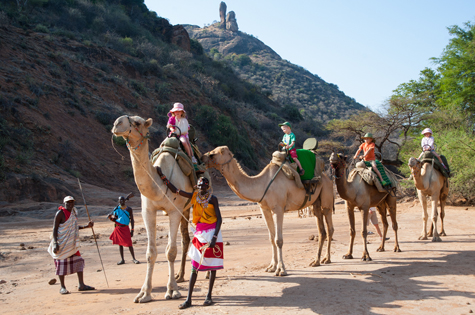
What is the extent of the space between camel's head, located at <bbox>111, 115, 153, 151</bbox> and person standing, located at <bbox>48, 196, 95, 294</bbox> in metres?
2.47

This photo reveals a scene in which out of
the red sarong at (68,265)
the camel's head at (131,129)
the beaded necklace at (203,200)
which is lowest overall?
the red sarong at (68,265)

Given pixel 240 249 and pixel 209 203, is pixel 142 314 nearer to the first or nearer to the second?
pixel 209 203

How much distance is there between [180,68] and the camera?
2104 inches

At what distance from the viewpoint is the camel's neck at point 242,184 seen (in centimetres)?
802

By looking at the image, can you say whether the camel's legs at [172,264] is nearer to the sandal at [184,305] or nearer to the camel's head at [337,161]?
the sandal at [184,305]

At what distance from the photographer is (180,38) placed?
213 feet

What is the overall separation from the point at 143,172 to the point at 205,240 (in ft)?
4.91

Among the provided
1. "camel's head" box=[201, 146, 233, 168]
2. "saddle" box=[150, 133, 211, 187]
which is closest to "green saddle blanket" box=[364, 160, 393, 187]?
"camel's head" box=[201, 146, 233, 168]

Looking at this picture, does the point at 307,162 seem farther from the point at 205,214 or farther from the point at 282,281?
the point at 205,214

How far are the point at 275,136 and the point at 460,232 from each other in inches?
1749

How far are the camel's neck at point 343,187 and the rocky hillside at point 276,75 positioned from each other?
67.5 m

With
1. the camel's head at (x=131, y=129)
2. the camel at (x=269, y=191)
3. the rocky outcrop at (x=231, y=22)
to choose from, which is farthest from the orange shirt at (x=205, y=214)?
the rocky outcrop at (x=231, y=22)

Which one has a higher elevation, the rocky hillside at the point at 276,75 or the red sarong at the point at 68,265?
the rocky hillside at the point at 276,75

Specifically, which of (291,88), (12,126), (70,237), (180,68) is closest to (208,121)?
(180,68)
